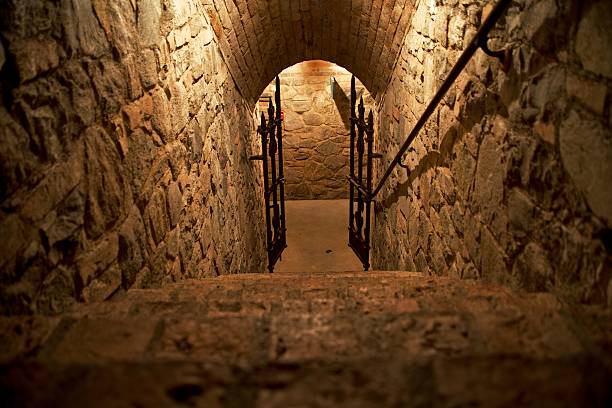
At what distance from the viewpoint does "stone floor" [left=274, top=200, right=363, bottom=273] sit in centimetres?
523

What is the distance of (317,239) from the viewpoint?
591 centimetres

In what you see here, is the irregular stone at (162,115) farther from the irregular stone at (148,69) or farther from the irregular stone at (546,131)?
the irregular stone at (546,131)

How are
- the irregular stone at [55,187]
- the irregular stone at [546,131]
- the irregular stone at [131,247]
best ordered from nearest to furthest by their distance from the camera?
the irregular stone at [55,187]
the irregular stone at [546,131]
the irregular stone at [131,247]

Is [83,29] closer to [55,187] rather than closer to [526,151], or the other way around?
[55,187]

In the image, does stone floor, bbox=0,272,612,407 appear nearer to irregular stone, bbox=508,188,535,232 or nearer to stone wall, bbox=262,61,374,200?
irregular stone, bbox=508,188,535,232

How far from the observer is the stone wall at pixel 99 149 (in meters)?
1.14

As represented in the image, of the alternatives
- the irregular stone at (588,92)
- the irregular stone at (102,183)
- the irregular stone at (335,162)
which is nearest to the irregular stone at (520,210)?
the irregular stone at (588,92)

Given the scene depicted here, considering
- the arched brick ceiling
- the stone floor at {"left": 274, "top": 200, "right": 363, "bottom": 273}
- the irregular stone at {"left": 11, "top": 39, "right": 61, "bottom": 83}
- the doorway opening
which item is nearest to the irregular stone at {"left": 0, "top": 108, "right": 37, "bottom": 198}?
the irregular stone at {"left": 11, "top": 39, "right": 61, "bottom": 83}

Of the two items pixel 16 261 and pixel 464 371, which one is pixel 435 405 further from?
pixel 16 261

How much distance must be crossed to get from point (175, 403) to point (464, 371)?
503 mm

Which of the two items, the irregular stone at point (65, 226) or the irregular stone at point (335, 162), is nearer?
the irregular stone at point (65, 226)

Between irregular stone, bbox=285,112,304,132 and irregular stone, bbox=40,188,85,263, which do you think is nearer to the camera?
irregular stone, bbox=40,188,85,263

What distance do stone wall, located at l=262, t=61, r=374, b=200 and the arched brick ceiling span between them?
73.8 inches

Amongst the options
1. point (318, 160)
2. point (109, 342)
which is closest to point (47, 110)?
point (109, 342)
